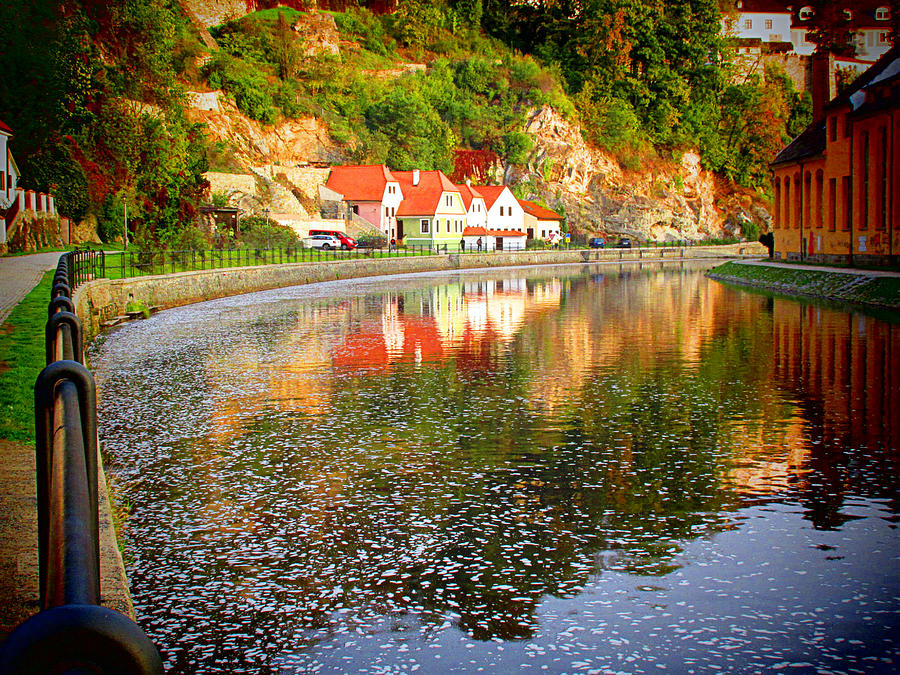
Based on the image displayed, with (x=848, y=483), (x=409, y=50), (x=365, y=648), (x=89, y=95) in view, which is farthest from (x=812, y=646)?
(x=409, y=50)

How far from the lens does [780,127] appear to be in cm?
13325

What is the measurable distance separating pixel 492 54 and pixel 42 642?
131468 mm

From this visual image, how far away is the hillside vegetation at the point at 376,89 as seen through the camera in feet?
194

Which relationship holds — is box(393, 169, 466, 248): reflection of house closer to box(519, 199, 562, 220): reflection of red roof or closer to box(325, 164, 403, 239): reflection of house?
box(325, 164, 403, 239): reflection of house

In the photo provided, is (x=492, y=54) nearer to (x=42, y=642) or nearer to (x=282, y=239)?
(x=282, y=239)

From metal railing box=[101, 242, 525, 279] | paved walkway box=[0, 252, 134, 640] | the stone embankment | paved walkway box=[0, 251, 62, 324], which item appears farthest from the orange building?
paved walkway box=[0, 252, 134, 640]

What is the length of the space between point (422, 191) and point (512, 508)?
9135cm

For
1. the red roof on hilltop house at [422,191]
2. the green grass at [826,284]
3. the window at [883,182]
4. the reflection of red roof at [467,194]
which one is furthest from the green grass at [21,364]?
the reflection of red roof at [467,194]

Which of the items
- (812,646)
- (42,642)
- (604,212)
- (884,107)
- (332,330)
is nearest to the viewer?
(42,642)

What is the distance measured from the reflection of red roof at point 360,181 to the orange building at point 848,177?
43.6 m

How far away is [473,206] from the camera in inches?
4117

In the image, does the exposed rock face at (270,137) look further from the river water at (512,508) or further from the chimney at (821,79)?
A: the river water at (512,508)

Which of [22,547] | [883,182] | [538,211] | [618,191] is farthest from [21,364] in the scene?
[618,191]

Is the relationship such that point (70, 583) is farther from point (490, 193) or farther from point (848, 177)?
point (490, 193)
